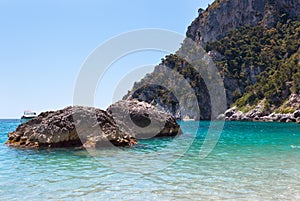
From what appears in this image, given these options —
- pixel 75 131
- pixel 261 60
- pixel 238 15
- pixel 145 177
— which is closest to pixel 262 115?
pixel 261 60

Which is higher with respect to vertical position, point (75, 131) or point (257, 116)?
point (257, 116)

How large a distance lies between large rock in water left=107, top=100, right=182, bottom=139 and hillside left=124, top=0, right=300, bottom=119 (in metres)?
92.4

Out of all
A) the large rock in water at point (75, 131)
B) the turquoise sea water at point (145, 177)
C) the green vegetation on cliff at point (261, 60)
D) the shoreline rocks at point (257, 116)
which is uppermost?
the green vegetation on cliff at point (261, 60)

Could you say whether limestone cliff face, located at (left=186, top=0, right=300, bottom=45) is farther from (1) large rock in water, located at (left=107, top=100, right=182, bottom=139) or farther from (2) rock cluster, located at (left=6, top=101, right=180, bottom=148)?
(2) rock cluster, located at (left=6, top=101, right=180, bottom=148)

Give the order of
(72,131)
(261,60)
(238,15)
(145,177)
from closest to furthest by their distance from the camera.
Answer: (145,177) → (72,131) → (261,60) → (238,15)

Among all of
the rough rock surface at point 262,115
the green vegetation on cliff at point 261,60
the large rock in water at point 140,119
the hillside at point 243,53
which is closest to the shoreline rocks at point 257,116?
the rough rock surface at point 262,115

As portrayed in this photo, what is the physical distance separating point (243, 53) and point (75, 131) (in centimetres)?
15064

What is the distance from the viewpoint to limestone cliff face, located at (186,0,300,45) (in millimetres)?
159875

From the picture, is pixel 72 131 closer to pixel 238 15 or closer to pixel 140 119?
pixel 140 119

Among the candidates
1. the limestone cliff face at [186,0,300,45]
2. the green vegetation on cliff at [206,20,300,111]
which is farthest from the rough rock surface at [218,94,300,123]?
the limestone cliff face at [186,0,300,45]

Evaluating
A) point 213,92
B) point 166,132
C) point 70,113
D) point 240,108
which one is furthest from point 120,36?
point 213,92

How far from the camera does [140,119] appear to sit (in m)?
33.7

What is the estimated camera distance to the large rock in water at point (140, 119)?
33281mm

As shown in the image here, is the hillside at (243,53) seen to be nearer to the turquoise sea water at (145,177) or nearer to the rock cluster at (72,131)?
the rock cluster at (72,131)
